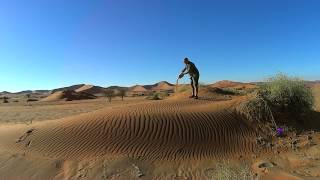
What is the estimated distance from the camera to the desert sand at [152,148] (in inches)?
372

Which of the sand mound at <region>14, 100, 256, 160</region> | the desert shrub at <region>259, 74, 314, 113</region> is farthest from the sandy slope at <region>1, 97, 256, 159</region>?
the desert shrub at <region>259, 74, 314, 113</region>

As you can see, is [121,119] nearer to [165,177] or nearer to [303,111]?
[165,177]

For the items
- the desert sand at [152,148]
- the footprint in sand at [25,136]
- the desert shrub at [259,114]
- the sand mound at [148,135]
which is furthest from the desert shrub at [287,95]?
the footprint in sand at [25,136]

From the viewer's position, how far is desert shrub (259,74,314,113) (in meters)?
13.8

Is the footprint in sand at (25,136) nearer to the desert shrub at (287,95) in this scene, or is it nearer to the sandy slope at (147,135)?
the sandy slope at (147,135)

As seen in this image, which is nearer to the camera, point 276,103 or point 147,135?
point 147,135

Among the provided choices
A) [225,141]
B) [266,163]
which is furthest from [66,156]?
[266,163]

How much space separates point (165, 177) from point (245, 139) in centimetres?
362

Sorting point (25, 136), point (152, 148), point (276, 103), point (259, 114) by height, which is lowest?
point (152, 148)

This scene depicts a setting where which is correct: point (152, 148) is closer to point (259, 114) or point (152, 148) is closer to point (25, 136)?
point (259, 114)

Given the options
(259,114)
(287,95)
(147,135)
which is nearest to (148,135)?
(147,135)

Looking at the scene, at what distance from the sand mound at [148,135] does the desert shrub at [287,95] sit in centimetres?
178

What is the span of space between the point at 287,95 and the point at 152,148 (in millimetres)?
6125

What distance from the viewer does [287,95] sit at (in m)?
14.0
